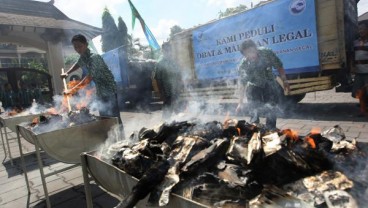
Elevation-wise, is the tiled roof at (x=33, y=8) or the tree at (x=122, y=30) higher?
the tree at (x=122, y=30)

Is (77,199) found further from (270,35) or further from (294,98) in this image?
(294,98)

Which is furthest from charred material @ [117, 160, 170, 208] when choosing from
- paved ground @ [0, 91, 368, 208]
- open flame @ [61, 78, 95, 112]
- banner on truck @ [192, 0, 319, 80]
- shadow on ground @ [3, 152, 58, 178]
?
banner on truck @ [192, 0, 319, 80]

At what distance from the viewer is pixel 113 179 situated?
7.22ft

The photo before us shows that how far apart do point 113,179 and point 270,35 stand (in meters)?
6.43

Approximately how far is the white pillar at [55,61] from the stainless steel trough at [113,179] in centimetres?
1363

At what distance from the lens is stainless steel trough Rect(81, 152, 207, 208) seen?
1.57 meters

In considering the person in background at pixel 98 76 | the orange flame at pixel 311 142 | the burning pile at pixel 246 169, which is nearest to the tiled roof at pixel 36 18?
the person in background at pixel 98 76

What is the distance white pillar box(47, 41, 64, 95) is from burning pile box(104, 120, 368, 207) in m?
14.3

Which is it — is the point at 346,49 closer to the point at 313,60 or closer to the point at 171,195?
the point at 313,60

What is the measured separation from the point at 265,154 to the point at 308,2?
19.8 feet

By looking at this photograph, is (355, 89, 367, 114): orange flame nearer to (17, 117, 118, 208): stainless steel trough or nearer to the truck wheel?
the truck wheel

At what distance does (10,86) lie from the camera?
1135 cm

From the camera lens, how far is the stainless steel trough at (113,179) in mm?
1572

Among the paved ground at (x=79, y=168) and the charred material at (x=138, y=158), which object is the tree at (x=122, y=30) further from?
the charred material at (x=138, y=158)
